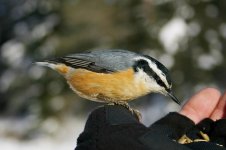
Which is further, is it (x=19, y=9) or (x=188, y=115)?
(x=19, y=9)

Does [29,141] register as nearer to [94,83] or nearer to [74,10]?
[74,10]

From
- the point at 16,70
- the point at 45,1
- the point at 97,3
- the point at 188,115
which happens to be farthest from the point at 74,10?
the point at 188,115

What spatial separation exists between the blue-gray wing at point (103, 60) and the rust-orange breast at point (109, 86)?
0.03 meters

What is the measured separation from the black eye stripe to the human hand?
516 mm

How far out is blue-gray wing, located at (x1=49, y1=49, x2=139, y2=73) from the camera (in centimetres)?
289

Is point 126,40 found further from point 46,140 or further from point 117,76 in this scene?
point 117,76

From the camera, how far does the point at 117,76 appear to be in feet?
9.33

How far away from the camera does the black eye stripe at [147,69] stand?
2.85m

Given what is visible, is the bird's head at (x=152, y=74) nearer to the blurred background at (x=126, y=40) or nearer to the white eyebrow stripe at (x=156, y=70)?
the white eyebrow stripe at (x=156, y=70)

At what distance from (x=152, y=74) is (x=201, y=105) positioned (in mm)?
649

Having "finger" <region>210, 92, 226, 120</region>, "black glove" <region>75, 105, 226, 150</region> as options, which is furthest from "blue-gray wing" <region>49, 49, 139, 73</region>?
"finger" <region>210, 92, 226, 120</region>

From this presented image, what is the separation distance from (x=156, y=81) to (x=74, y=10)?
343 centimetres

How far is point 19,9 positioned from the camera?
28.3 ft

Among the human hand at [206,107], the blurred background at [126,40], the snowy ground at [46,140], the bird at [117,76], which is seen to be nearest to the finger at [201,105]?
the human hand at [206,107]
